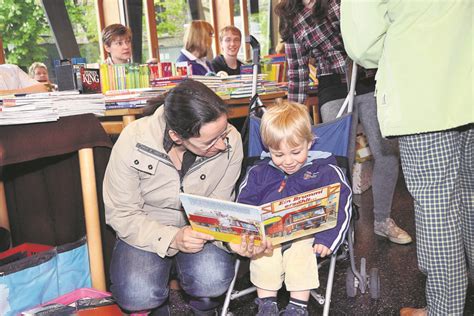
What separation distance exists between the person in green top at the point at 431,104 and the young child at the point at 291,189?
11.7 inches

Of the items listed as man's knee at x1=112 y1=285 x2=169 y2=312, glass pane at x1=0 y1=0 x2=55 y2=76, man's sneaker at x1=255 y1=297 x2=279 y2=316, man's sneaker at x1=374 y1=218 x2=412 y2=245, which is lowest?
man's sneaker at x1=374 y1=218 x2=412 y2=245

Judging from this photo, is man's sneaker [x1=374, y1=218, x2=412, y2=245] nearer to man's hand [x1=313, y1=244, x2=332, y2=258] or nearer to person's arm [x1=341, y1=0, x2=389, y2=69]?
man's hand [x1=313, y1=244, x2=332, y2=258]

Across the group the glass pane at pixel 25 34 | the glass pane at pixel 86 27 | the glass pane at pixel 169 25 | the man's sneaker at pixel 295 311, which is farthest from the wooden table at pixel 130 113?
the glass pane at pixel 169 25

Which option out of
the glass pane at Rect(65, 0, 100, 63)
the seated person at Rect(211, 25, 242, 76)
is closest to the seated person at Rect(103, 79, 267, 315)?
the seated person at Rect(211, 25, 242, 76)

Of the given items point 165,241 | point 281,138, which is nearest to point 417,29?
point 281,138

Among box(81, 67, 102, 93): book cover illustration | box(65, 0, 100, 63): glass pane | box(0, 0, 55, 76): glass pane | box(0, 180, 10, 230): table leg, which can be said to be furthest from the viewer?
box(65, 0, 100, 63): glass pane

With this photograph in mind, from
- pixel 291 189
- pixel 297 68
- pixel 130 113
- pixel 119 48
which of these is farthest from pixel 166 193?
pixel 119 48

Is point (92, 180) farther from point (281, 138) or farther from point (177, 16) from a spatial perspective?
point (177, 16)

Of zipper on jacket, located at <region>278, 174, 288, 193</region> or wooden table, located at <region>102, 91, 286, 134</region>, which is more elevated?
wooden table, located at <region>102, 91, 286, 134</region>

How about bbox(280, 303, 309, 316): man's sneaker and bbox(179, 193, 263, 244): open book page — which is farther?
bbox(280, 303, 309, 316): man's sneaker

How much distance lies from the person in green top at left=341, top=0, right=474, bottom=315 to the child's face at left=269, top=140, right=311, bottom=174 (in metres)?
0.33

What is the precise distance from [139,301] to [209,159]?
0.54m

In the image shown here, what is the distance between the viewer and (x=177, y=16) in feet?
26.4

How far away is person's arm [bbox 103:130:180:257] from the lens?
5.78 feet
